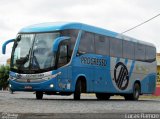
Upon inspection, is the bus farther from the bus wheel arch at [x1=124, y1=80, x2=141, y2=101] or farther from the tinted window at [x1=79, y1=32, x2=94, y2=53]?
the bus wheel arch at [x1=124, y1=80, x2=141, y2=101]

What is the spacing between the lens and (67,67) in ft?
74.8

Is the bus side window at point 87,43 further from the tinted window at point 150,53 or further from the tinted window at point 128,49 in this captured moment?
the tinted window at point 150,53

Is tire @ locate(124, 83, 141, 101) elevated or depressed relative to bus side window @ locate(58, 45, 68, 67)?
depressed

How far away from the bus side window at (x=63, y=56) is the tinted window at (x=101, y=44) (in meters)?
2.47

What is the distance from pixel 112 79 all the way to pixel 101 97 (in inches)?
125

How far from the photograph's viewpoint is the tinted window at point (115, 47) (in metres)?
26.5

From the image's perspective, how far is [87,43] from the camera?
78.2 ft

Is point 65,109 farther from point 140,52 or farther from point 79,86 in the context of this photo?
point 140,52

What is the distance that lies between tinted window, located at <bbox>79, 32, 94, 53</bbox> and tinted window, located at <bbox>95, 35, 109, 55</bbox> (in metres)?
0.52

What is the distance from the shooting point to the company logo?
27.1 metres

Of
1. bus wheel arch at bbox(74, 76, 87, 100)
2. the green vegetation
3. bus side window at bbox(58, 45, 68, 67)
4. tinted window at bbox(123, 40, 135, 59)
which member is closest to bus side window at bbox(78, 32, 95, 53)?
bus side window at bbox(58, 45, 68, 67)

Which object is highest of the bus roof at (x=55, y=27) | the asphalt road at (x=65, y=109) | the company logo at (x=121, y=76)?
the bus roof at (x=55, y=27)

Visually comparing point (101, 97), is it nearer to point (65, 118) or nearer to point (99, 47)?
point (99, 47)

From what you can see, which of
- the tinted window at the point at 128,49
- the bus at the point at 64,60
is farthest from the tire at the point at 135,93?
the bus at the point at 64,60
